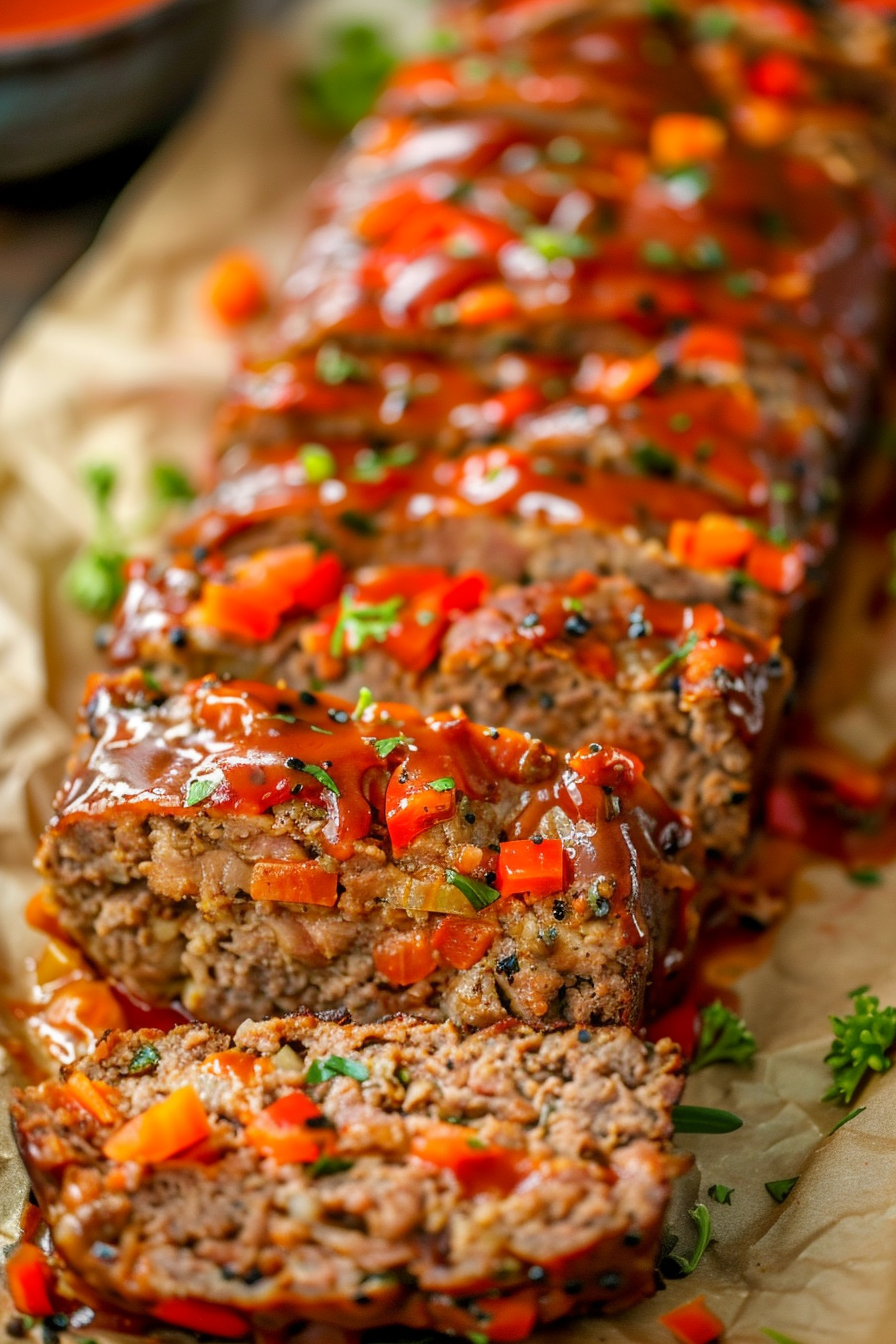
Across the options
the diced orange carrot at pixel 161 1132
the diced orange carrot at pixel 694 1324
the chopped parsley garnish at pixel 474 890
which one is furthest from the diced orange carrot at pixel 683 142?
the diced orange carrot at pixel 694 1324

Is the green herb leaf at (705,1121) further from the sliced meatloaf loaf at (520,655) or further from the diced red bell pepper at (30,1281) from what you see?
the diced red bell pepper at (30,1281)

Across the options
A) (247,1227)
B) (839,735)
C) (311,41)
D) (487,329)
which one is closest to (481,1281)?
(247,1227)

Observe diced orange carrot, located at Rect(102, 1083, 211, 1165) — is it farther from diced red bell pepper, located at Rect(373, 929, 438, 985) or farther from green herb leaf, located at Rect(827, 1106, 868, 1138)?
green herb leaf, located at Rect(827, 1106, 868, 1138)

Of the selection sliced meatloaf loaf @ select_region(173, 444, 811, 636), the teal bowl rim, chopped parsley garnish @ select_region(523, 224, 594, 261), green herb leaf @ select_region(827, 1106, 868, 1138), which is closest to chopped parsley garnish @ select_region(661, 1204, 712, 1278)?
green herb leaf @ select_region(827, 1106, 868, 1138)

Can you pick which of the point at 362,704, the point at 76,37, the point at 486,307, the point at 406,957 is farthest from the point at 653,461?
the point at 76,37

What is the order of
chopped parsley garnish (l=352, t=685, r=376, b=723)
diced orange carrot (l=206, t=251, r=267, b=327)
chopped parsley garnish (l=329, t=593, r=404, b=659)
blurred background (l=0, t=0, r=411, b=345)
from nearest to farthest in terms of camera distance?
chopped parsley garnish (l=352, t=685, r=376, b=723), chopped parsley garnish (l=329, t=593, r=404, b=659), blurred background (l=0, t=0, r=411, b=345), diced orange carrot (l=206, t=251, r=267, b=327)

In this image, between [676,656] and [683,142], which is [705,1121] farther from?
[683,142]
